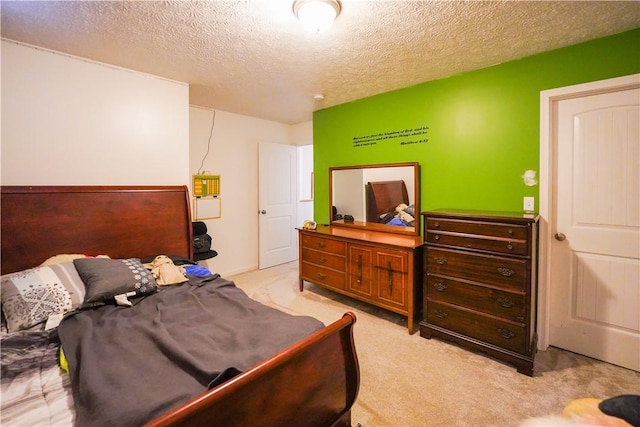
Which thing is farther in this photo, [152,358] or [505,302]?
[505,302]

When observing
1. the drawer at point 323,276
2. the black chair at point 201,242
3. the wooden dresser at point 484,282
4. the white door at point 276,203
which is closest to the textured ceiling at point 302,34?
the wooden dresser at point 484,282

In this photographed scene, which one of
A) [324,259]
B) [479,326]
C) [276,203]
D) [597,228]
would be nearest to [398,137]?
[324,259]

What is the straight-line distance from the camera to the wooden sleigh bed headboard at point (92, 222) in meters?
2.05

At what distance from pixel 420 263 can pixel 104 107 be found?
3092 millimetres

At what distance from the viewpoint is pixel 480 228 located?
87.6 inches

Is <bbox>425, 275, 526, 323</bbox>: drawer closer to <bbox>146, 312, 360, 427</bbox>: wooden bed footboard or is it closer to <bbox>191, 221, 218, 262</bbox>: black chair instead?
<bbox>146, 312, 360, 427</bbox>: wooden bed footboard

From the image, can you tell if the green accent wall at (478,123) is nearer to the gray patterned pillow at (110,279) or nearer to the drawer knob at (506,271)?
the drawer knob at (506,271)

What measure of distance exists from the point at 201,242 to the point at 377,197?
7.16 feet

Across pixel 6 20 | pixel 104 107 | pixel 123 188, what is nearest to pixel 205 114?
pixel 104 107

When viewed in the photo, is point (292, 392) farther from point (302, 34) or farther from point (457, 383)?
point (302, 34)

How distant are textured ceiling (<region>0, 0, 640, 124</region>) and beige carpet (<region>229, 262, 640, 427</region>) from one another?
237cm

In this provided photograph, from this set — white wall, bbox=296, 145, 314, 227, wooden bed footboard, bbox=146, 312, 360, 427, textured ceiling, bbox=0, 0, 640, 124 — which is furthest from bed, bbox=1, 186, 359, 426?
white wall, bbox=296, 145, 314, 227

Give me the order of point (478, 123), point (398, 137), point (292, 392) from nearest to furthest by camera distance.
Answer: point (292, 392), point (478, 123), point (398, 137)

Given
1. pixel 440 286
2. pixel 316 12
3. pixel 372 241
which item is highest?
pixel 316 12
